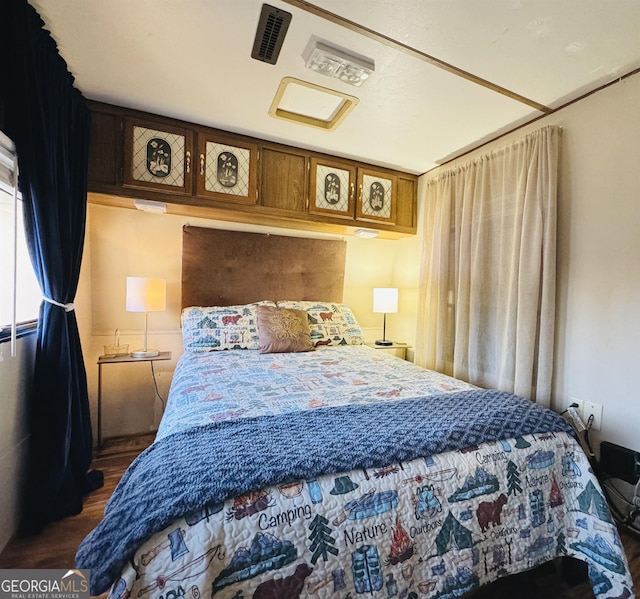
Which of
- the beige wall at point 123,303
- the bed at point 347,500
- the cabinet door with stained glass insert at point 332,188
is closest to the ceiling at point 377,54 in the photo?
the cabinet door with stained glass insert at point 332,188

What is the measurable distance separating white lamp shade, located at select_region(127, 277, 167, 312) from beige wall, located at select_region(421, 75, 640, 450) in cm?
270

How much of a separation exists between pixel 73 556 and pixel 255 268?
2.13m

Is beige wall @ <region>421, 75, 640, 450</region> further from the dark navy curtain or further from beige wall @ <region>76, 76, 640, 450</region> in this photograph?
the dark navy curtain

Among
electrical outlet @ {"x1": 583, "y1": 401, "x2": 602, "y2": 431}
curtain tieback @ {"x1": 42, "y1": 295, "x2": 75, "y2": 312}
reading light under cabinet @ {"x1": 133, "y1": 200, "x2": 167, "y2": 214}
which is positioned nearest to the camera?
curtain tieback @ {"x1": 42, "y1": 295, "x2": 75, "y2": 312}

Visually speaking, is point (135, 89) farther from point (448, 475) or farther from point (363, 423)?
point (448, 475)

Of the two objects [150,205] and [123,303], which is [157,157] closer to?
[150,205]

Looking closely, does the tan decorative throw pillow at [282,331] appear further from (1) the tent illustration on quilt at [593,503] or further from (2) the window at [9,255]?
(1) the tent illustration on quilt at [593,503]

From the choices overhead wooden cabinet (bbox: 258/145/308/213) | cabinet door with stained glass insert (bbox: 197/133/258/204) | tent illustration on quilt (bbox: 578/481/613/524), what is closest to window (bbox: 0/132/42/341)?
cabinet door with stained glass insert (bbox: 197/133/258/204)

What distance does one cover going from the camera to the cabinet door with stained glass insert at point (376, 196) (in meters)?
2.91

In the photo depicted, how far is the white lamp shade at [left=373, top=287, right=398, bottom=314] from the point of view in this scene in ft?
10.2

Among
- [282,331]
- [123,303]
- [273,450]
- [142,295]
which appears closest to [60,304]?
[142,295]

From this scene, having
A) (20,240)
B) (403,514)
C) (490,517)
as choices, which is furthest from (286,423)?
(20,240)

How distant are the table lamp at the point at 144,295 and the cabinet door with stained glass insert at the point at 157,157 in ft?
2.16

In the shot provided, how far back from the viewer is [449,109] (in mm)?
2023
